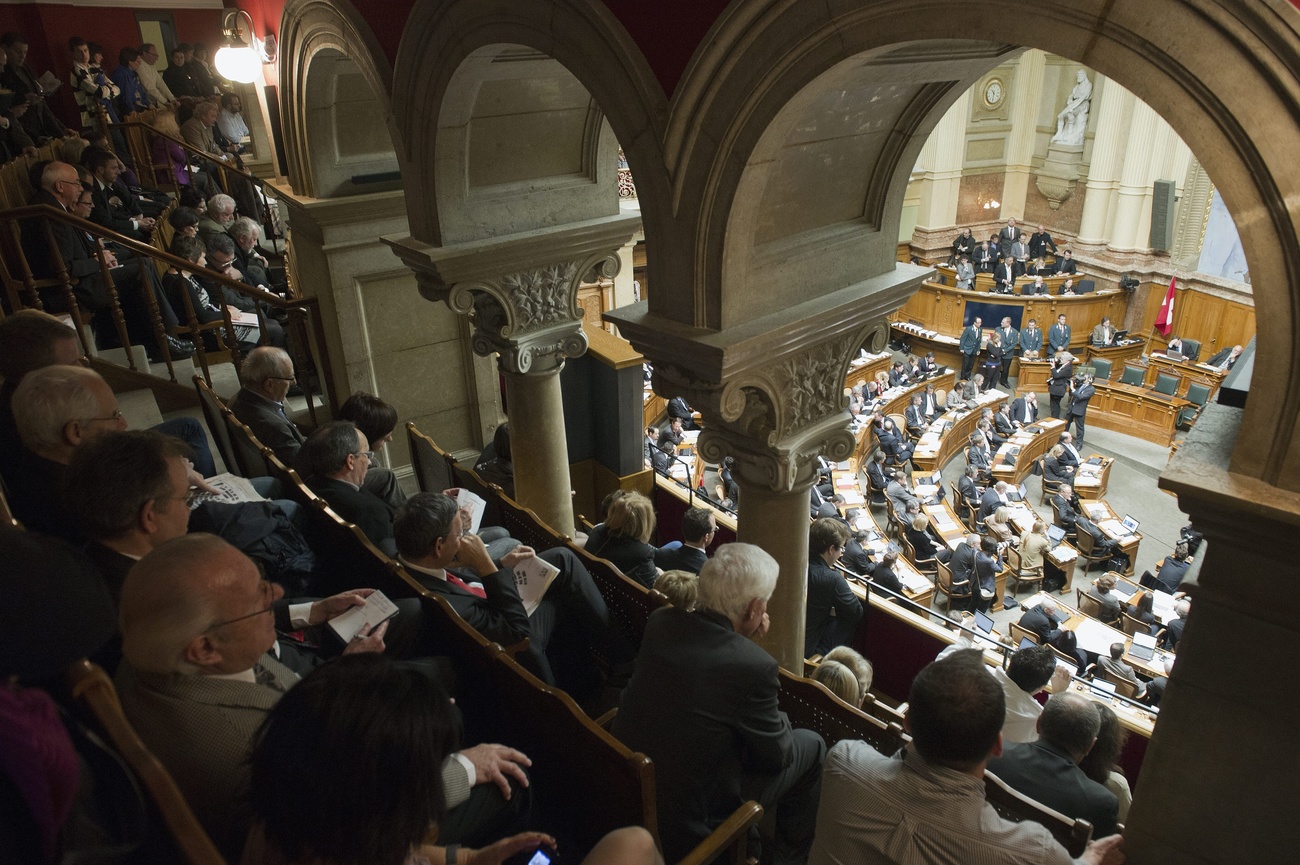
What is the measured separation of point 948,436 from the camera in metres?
13.5

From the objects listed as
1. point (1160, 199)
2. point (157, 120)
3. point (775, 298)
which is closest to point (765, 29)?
point (775, 298)

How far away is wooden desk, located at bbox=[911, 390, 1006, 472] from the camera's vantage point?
1273cm

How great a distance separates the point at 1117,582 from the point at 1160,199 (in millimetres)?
10110

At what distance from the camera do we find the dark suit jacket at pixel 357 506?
3.38m

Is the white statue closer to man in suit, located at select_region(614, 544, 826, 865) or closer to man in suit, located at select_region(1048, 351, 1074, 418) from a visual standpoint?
man in suit, located at select_region(1048, 351, 1074, 418)

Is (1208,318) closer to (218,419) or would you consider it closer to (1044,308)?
(1044,308)

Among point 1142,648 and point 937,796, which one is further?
point 1142,648

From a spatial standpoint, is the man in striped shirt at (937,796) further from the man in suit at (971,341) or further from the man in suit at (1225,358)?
the man in suit at (1225,358)

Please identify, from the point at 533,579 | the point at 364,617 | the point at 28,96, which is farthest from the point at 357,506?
the point at 28,96

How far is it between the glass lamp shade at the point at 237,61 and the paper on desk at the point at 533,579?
485 cm

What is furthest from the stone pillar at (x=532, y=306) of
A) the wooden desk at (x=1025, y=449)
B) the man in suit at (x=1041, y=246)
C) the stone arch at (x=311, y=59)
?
the man in suit at (x=1041, y=246)

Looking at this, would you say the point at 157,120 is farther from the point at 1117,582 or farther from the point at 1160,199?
the point at 1160,199

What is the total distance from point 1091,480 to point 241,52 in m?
11.5

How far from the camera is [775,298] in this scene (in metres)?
3.21
